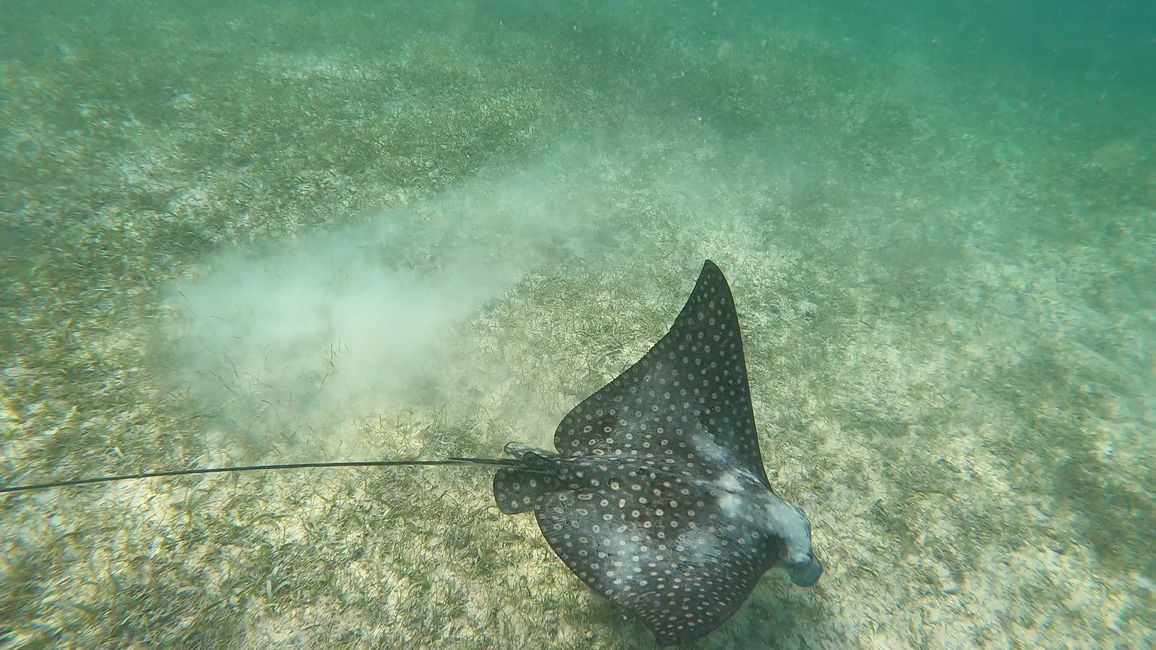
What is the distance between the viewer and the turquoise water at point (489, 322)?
333 cm

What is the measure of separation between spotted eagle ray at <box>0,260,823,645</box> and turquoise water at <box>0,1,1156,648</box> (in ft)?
2.31

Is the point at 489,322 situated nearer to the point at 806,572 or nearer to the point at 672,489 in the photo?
the point at 672,489

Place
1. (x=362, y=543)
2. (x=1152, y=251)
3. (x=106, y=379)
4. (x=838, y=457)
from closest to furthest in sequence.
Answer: (x=362, y=543) → (x=106, y=379) → (x=838, y=457) → (x=1152, y=251)

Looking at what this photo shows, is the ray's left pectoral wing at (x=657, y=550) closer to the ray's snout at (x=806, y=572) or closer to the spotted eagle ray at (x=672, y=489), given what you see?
the spotted eagle ray at (x=672, y=489)

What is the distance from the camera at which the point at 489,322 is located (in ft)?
17.3

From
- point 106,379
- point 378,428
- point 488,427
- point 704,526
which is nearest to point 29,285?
point 106,379

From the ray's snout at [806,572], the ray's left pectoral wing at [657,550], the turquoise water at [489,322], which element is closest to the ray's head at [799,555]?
the ray's snout at [806,572]

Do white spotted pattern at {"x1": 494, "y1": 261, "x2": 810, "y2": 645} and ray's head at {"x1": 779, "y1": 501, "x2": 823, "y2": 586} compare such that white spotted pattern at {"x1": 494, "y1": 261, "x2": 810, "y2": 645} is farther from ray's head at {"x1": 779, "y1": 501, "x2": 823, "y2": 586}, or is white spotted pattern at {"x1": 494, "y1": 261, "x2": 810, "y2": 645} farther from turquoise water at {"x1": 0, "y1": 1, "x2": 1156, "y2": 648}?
turquoise water at {"x1": 0, "y1": 1, "x2": 1156, "y2": 648}

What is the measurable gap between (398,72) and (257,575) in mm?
9179

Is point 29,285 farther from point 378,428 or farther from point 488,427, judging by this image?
point 488,427

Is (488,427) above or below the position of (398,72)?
below

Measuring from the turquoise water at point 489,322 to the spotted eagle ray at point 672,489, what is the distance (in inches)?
27.7

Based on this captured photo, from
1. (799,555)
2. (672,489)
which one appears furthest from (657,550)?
(799,555)

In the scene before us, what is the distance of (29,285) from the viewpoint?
15.2 ft
